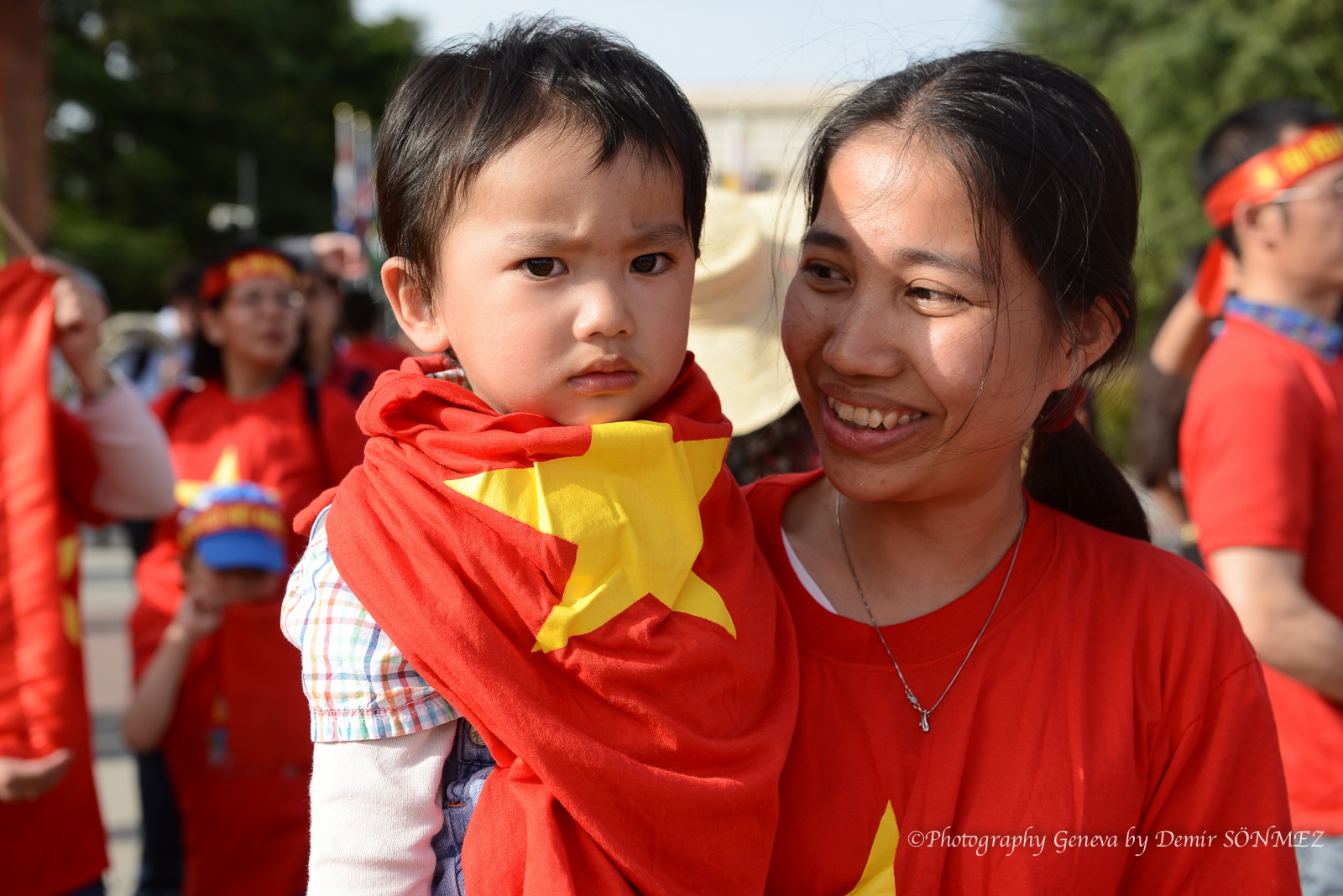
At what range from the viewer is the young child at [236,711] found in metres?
3.49

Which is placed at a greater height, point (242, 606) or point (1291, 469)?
point (1291, 469)

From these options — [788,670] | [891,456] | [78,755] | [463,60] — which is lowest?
[78,755]

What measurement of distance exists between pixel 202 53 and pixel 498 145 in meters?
35.8

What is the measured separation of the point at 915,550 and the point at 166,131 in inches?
1401

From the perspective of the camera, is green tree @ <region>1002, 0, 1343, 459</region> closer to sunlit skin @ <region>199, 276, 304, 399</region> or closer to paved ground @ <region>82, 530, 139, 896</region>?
paved ground @ <region>82, 530, 139, 896</region>

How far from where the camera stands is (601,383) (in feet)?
4.63

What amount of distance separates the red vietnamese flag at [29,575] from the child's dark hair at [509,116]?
1.44 meters

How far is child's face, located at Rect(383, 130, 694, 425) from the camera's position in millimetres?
1390

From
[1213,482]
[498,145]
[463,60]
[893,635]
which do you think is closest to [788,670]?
[893,635]

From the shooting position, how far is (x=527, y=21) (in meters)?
1.60

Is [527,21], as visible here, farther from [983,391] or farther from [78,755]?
[78,755]

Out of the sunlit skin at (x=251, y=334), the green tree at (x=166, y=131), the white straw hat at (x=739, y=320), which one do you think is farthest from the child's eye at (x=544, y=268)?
the green tree at (x=166, y=131)

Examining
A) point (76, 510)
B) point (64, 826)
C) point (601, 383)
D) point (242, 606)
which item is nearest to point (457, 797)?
point (601, 383)

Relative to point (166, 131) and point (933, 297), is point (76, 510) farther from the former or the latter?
point (166, 131)
